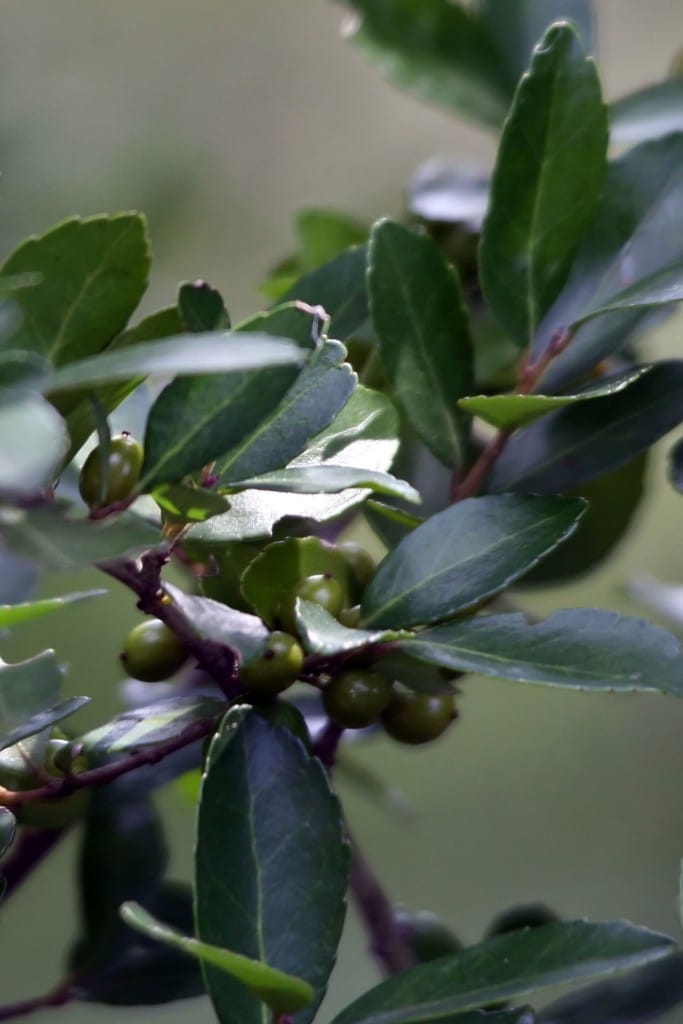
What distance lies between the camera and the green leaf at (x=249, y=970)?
34cm

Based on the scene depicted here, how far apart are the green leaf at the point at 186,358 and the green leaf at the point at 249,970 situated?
0.53 ft

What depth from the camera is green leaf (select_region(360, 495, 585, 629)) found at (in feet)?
1.39

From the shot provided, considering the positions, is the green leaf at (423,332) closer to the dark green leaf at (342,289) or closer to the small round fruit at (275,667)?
the dark green leaf at (342,289)

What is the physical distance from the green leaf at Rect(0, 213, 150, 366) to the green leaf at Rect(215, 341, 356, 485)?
67mm

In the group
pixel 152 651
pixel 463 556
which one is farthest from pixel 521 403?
pixel 152 651

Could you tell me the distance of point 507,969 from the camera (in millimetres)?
387

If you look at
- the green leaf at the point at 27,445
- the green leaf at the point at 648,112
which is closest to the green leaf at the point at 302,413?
the green leaf at the point at 27,445

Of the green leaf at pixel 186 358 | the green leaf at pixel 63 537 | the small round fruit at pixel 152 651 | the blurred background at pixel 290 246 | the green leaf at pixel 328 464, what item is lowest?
the blurred background at pixel 290 246

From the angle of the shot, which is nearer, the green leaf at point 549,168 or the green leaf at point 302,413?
the green leaf at point 302,413

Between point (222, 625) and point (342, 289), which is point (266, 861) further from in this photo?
point (342, 289)

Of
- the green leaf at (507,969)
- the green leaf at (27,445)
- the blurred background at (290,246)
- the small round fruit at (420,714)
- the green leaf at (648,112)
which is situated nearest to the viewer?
the green leaf at (27,445)

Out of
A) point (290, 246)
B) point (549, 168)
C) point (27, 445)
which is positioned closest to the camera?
point (27, 445)

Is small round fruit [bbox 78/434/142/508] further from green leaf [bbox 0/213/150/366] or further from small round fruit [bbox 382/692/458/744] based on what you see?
small round fruit [bbox 382/692/458/744]

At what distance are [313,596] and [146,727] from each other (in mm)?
77
